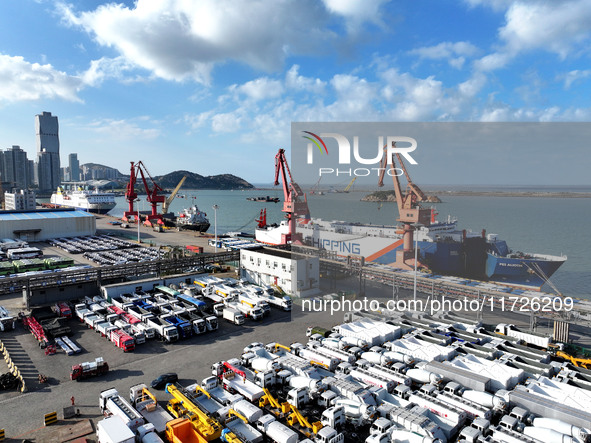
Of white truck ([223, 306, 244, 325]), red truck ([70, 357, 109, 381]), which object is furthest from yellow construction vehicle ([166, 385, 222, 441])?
white truck ([223, 306, 244, 325])

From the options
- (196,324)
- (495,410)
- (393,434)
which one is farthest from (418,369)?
(196,324)

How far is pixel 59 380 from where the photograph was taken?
14.6 meters

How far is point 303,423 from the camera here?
12.0m

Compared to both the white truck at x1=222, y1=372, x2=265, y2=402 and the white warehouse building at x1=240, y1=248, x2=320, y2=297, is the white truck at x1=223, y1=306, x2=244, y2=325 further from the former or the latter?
the white truck at x1=222, y1=372, x2=265, y2=402

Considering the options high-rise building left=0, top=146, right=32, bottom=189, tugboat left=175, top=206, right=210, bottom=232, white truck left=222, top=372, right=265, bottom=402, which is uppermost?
high-rise building left=0, top=146, right=32, bottom=189

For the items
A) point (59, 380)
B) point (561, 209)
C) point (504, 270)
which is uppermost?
point (561, 209)

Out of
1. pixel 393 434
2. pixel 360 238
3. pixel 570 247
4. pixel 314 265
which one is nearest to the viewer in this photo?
pixel 393 434

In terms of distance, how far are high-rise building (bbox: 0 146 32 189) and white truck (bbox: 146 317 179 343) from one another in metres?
222

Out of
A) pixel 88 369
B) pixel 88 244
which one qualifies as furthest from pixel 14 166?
pixel 88 369

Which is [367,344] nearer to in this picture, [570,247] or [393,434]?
[393,434]

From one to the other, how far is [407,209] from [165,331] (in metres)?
20.7

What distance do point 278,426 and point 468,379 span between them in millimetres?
7429

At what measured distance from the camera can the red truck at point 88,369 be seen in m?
14.6

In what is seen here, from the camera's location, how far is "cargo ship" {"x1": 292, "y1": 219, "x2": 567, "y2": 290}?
2695cm
